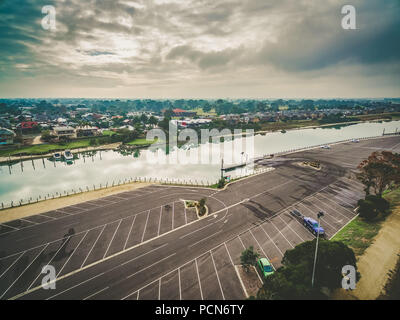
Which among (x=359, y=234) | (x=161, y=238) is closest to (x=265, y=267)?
(x=161, y=238)

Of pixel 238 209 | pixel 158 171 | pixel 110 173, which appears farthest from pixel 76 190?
pixel 238 209

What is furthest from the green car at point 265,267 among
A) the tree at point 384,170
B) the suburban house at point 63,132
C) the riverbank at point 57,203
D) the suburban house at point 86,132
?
the suburban house at point 86,132

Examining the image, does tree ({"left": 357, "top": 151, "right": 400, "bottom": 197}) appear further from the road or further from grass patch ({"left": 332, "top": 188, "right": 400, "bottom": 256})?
the road

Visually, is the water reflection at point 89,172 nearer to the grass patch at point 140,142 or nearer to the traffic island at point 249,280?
the grass patch at point 140,142

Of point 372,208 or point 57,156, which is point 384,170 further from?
point 57,156

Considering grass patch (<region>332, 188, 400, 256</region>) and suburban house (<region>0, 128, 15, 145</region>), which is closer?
grass patch (<region>332, 188, 400, 256</region>)

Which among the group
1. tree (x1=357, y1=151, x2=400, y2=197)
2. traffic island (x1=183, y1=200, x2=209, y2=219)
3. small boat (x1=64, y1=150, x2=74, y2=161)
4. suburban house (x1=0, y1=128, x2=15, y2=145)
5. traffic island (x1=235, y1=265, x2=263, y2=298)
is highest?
suburban house (x1=0, y1=128, x2=15, y2=145)

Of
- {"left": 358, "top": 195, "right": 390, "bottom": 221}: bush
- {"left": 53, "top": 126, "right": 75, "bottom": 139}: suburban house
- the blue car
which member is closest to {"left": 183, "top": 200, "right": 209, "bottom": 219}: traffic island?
the blue car
